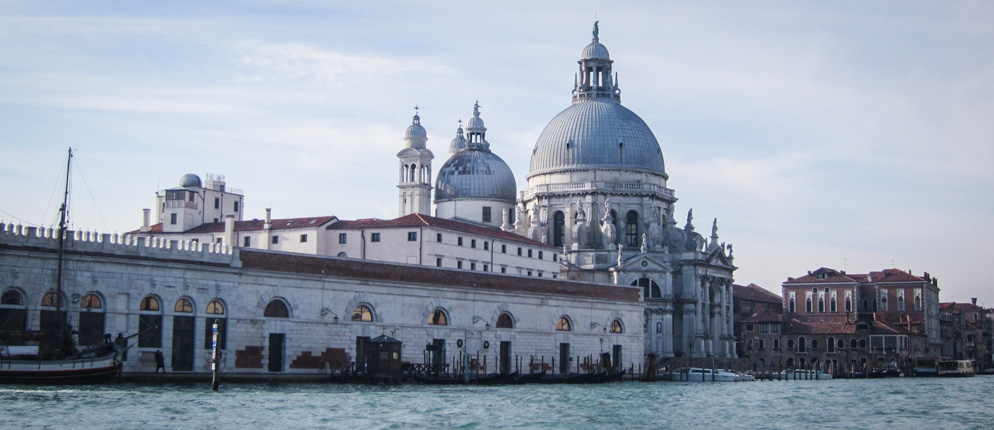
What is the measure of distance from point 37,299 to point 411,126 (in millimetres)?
49394

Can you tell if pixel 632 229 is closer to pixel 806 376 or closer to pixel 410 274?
pixel 806 376

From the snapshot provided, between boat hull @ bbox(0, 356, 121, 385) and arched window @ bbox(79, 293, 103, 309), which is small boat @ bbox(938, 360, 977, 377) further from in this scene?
boat hull @ bbox(0, 356, 121, 385)

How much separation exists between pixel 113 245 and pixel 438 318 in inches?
597

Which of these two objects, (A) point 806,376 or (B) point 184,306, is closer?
(B) point 184,306

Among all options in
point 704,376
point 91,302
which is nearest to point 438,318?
point 91,302

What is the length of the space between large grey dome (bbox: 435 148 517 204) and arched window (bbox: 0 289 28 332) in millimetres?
48054

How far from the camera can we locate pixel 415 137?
3556 inches

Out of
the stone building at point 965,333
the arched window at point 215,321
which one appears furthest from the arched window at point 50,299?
the stone building at point 965,333

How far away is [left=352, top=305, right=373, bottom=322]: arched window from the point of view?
2053 inches

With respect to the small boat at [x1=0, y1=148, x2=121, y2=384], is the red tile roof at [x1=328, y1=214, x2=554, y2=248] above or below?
above

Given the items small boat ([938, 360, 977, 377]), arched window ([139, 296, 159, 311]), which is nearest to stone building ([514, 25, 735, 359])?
small boat ([938, 360, 977, 377])

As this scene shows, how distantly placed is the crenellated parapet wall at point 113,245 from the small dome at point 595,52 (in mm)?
46177

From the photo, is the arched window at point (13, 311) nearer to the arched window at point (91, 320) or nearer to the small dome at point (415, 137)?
the arched window at point (91, 320)

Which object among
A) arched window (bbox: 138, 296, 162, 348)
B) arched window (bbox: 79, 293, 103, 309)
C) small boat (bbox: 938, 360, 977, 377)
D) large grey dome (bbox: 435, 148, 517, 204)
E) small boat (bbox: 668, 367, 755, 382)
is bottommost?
small boat (bbox: 668, 367, 755, 382)
